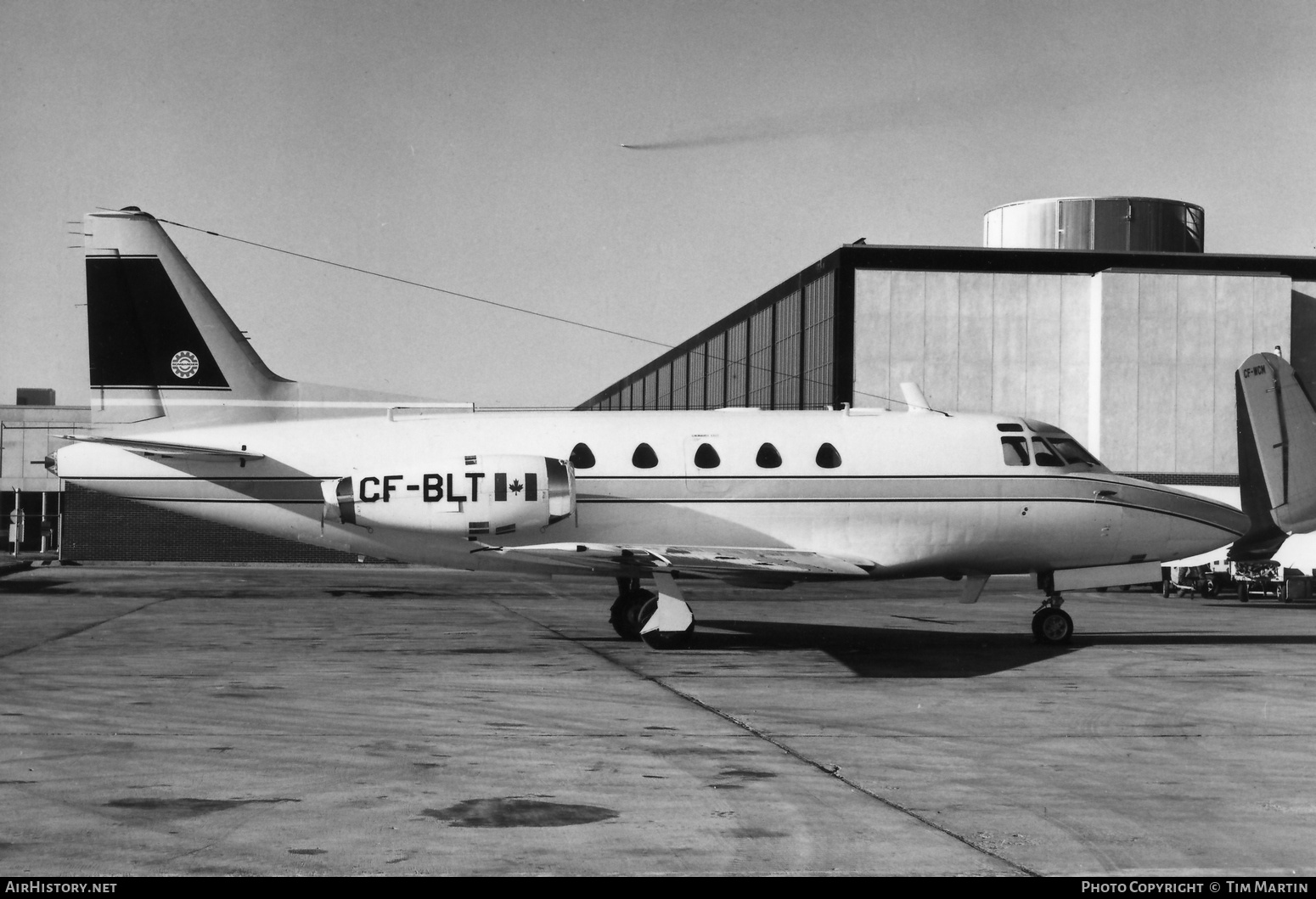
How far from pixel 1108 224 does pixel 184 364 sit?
143ft

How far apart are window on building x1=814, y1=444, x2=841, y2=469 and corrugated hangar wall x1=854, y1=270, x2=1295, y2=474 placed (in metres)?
25.3

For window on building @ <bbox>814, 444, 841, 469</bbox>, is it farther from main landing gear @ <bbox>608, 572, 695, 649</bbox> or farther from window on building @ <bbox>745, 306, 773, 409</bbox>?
window on building @ <bbox>745, 306, 773, 409</bbox>

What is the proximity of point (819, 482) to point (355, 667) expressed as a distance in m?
7.42

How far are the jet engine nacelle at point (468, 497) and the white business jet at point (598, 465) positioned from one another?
0.32 meters

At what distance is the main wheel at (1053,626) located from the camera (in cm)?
1973

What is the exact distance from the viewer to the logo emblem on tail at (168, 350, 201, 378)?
19.1 metres

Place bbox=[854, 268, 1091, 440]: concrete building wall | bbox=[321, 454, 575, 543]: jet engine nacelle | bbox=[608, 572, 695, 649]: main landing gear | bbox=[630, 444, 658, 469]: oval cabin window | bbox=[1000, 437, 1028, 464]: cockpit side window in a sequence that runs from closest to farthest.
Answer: bbox=[321, 454, 575, 543]: jet engine nacelle → bbox=[608, 572, 695, 649]: main landing gear → bbox=[630, 444, 658, 469]: oval cabin window → bbox=[1000, 437, 1028, 464]: cockpit side window → bbox=[854, 268, 1091, 440]: concrete building wall

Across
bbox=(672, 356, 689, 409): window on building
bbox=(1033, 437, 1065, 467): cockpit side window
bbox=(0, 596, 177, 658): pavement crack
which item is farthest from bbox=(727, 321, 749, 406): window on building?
bbox=(1033, 437, 1065, 467): cockpit side window

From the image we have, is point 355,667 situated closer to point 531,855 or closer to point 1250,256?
point 531,855

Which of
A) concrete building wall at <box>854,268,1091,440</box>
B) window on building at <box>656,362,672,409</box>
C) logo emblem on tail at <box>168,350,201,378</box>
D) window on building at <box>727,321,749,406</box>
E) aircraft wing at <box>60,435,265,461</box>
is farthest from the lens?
window on building at <box>656,362,672,409</box>

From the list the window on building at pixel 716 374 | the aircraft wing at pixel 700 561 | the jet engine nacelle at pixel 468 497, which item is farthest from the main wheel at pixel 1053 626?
the window on building at pixel 716 374

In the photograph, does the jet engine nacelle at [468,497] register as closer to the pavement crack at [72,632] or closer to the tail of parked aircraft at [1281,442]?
the pavement crack at [72,632]

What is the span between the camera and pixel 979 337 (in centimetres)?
4462

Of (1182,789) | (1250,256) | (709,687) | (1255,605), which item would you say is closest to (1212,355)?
(1250,256)
